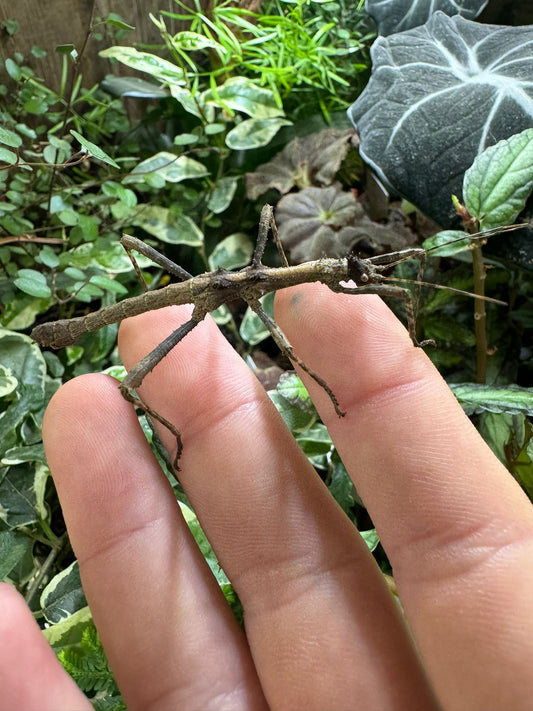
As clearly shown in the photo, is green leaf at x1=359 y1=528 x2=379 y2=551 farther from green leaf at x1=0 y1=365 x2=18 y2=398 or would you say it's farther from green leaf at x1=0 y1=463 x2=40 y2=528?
green leaf at x1=0 y1=365 x2=18 y2=398

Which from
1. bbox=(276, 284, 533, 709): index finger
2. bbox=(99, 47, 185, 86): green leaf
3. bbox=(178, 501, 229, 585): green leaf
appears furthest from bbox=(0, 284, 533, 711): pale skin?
bbox=(99, 47, 185, 86): green leaf

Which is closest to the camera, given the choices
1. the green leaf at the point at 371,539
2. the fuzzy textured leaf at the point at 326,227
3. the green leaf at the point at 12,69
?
the green leaf at the point at 371,539

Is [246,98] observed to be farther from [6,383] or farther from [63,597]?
[63,597]

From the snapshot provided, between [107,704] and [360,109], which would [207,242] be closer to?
[360,109]

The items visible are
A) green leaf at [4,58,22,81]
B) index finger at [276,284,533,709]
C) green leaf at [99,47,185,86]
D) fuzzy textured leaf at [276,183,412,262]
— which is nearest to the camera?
index finger at [276,284,533,709]

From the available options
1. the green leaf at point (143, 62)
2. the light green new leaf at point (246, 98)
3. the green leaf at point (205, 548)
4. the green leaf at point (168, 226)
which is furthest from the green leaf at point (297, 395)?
the green leaf at point (143, 62)

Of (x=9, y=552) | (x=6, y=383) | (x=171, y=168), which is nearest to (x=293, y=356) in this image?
(x=9, y=552)

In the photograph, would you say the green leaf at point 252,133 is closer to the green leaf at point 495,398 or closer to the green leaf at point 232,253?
the green leaf at point 232,253
